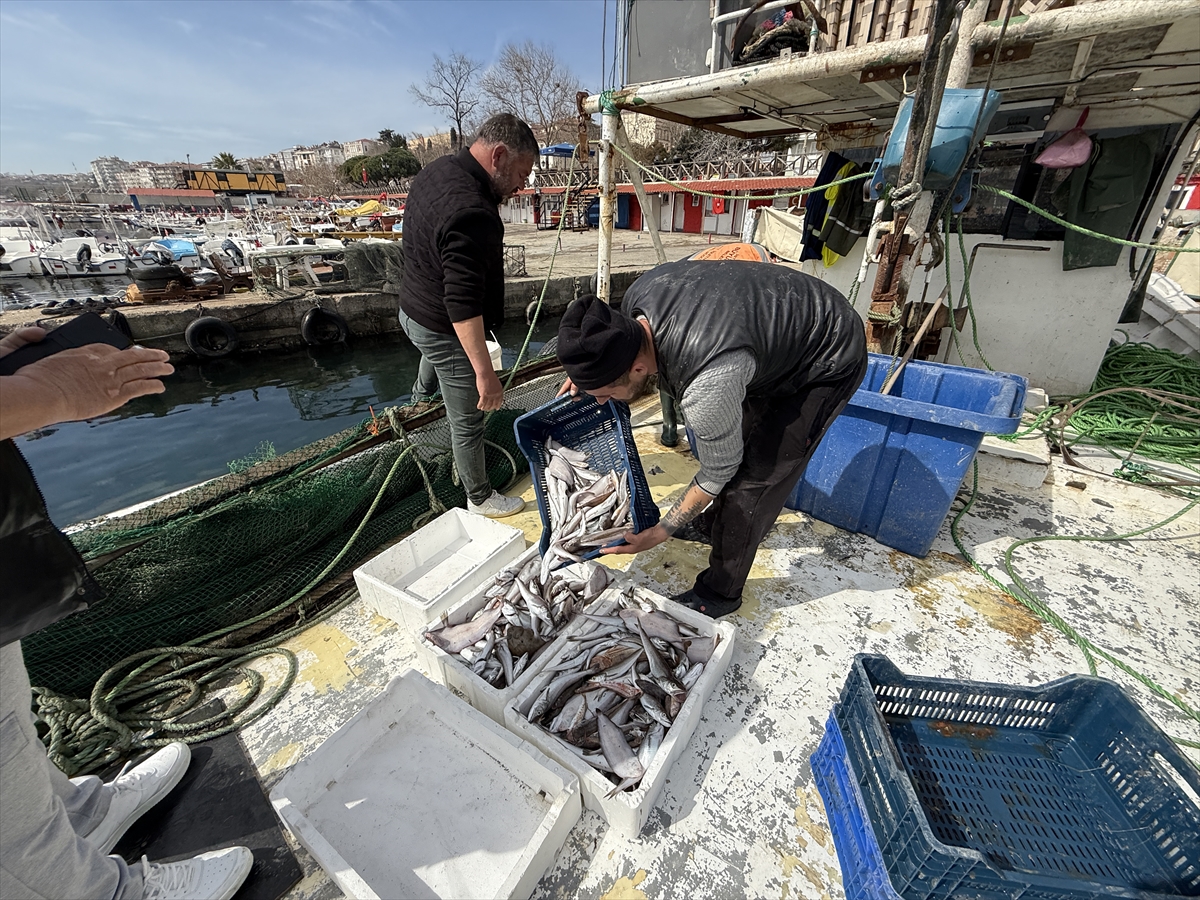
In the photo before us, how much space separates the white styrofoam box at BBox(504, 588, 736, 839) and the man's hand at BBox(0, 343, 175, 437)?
1.70m

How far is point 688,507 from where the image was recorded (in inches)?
A: 91.7

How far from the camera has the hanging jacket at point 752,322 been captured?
6.87 feet

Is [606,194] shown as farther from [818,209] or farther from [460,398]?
[818,209]

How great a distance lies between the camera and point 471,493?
3775 millimetres

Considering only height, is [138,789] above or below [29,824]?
below

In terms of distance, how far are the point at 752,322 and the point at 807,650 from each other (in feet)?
5.85

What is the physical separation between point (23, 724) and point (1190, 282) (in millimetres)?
15345

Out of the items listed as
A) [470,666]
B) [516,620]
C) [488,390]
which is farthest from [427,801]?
[488,390]

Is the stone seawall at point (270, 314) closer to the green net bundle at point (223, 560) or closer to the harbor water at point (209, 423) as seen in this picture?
the harbor water at point (209, 423)

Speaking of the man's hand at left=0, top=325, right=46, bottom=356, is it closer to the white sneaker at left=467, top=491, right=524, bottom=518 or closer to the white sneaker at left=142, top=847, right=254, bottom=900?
the white sneaker at left=142, top=847, right=254, bottom=900

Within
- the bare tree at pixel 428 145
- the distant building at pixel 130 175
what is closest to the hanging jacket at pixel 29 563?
the bare tree at pixel 428 145

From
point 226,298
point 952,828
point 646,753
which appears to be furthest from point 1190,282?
point 226,298

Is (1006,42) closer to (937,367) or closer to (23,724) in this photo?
(937,367)

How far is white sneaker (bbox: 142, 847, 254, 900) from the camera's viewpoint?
1606mm
